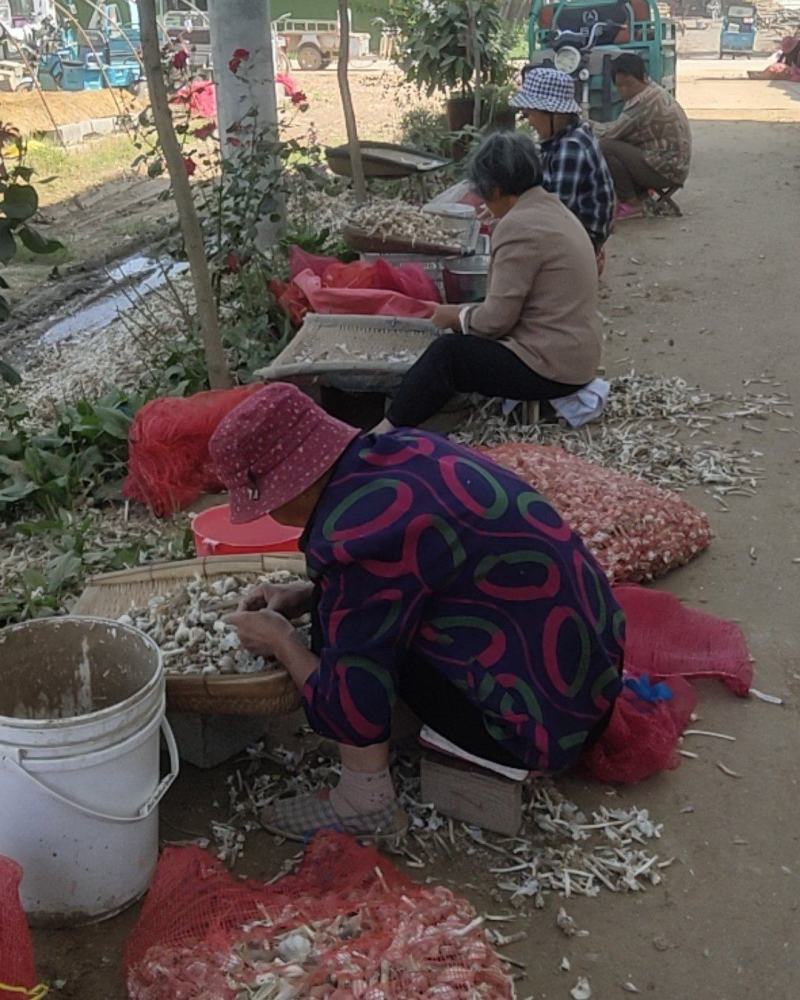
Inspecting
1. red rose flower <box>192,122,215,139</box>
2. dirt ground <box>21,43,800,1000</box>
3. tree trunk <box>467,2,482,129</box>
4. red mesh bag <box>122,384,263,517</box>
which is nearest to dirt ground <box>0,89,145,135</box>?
tree trunk <box>467,2,482,129</box>

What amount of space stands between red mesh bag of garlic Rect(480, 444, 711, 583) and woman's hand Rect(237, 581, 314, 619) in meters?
1.08

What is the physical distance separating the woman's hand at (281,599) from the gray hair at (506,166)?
223 centimetres

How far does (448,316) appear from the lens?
16.1ft

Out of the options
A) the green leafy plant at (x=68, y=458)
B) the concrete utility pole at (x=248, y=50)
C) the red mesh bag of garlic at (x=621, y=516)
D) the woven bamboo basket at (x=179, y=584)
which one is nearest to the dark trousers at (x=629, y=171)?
the concrete utility pole at (x=248, y=50)

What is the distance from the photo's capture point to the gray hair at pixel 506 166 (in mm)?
4418

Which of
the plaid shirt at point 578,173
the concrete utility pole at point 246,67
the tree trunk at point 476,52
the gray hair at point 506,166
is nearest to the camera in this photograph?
the gray hair at point 506,166

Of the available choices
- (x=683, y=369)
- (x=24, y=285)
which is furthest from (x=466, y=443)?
(x=24, y=285)

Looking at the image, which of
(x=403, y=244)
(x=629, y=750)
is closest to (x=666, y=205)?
(x=403, y=244)

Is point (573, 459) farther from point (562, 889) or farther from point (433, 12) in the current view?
point (433, 12)

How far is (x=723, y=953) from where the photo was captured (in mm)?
2334

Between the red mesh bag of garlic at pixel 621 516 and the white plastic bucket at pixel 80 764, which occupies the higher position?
the white plastic bucket at pixel 80 764

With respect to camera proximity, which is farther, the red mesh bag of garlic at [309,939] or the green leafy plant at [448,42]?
the green leafy plant at [448,42]

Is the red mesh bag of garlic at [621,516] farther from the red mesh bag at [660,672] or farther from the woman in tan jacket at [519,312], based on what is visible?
the woman in tan jacket at [519,312]

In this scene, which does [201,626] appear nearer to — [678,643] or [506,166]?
[678,643]
